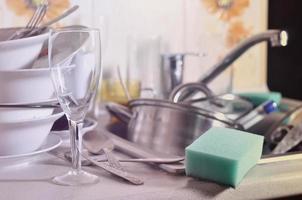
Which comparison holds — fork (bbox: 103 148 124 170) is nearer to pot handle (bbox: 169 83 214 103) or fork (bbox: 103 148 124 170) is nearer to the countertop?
the countertop

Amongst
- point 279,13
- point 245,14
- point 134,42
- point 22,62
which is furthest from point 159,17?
point 22,62

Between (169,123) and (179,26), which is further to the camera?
(179,26)

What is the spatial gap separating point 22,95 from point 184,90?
0.41 m

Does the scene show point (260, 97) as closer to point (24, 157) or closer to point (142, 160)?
point (142, 160)

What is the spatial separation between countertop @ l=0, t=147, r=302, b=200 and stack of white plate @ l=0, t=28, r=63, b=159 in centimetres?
4

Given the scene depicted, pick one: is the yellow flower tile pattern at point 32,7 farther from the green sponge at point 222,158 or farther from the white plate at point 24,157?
the green sponge at point 222,158

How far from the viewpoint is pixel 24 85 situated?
0.77 metres

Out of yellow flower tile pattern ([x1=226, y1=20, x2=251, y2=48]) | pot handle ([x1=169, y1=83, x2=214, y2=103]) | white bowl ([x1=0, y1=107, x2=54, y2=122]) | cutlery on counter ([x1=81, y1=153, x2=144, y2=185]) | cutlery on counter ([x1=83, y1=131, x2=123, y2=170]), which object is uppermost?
yellow flower tile pattern ([x1=226, y1=20, x2=251, y2=48])

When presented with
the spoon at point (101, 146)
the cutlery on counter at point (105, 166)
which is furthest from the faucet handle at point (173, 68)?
the cutlery on counter at point (105, 166)

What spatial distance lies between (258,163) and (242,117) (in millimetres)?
309

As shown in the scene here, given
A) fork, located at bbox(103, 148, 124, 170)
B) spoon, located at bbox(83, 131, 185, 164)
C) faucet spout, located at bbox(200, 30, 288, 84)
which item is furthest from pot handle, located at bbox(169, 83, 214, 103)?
fork, located at bbox(103, 148, 124, 170)

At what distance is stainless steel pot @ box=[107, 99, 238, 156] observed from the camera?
958 millimetres

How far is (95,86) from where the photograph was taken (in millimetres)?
741

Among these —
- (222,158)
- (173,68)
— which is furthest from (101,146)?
(173,68)
